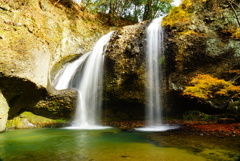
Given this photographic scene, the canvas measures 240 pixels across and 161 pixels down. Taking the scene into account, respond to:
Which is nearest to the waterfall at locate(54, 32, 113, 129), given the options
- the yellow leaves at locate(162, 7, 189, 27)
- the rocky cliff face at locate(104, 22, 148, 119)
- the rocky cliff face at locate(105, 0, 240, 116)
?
the rocky cliff face at locate(104, 22, 148, 119)

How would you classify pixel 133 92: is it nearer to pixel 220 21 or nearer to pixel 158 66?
pixel 158 66

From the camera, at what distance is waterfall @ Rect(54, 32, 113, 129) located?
34.7ft

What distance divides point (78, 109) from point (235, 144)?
8.43 m

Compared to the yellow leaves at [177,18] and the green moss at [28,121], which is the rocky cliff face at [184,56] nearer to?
the yellow leaves at [177,18]

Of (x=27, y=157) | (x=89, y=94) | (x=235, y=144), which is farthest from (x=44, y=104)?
(x=235, y=144)

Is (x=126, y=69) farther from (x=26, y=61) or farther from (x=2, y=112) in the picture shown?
(x=2, y=112)

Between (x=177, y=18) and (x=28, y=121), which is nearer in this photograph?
(x=28, y=121)

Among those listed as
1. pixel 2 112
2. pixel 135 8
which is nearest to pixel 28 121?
pixel 2 112

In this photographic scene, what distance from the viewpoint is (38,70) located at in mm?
8500

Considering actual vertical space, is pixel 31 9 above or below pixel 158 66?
above

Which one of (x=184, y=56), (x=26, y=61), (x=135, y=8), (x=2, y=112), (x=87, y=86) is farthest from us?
(x=135, y=8)

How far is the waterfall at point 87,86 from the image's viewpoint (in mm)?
10578

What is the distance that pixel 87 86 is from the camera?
11.0m

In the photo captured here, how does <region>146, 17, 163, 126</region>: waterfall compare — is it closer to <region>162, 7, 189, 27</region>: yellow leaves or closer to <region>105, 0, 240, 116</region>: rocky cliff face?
<region>105, 0, 240, 116</region>: rocky cliff face
